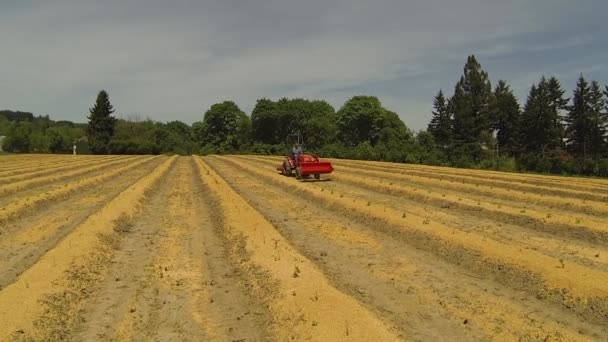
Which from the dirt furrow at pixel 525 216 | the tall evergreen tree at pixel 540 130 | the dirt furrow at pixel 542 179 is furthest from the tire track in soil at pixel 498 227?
the tall evergreen tree at pixel 540 130

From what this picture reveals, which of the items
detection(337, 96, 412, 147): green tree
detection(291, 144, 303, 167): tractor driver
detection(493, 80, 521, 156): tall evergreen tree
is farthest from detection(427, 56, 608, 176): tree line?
detection(291, 144, 303, 167): tractor driver

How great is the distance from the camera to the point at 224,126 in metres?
108

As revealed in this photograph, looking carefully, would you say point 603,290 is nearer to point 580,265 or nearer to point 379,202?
point 580,265

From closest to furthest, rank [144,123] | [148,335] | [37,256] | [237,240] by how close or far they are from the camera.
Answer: [148,335]
[37,256]
[237,240]
[144,123]

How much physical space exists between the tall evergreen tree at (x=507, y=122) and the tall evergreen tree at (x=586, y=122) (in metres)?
Result: 6.68

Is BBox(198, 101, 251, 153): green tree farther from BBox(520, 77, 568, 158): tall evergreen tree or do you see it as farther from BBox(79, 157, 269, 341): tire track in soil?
BBox(79, 157, 269, 341): tire track in soil

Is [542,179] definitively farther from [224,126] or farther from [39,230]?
[224,126]

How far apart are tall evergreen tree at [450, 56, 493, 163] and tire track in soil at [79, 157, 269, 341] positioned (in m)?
44.0

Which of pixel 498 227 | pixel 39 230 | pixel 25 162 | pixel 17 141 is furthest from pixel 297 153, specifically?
pixel 17 141

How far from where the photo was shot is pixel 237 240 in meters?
11.8

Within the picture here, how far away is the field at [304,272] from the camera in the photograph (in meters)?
6.71


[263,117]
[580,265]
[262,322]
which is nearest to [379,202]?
[580,265]

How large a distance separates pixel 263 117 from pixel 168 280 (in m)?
86.5

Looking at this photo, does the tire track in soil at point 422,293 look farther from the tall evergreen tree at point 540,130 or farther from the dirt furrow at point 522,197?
the tall evergreen tree at point 540,130
